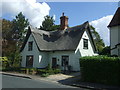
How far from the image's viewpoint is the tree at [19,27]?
45.2m

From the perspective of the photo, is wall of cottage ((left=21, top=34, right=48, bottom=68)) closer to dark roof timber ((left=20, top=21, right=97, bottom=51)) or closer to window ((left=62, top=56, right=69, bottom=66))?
dark roof timber ((left=20, top=21, right=97, bottom=51))

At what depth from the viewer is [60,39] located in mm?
27688

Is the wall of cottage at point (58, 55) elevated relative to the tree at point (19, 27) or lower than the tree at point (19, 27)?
lower

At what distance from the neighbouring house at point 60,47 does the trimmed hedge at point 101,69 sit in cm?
845

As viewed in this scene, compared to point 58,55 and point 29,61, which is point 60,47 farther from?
point 29,61

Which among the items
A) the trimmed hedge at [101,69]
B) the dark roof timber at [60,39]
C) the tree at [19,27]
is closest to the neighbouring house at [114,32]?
the dark roof timber at [60,39]

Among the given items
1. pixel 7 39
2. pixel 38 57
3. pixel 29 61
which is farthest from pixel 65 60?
pixel 7 39

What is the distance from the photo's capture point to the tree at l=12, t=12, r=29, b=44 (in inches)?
1778

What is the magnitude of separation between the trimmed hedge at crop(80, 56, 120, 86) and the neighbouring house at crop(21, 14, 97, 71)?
8.45 meters

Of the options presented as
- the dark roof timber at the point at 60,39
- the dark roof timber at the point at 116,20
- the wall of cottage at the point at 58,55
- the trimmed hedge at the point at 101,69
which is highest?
the dark roof timber at the point at 116,20

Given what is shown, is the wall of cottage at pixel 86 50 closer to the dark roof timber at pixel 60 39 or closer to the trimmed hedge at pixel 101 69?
the dark roof timber at pixel 60 39

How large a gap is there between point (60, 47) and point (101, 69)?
1220cm

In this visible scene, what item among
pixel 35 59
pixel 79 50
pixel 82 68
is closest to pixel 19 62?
pixel 35 59

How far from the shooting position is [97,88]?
1212 cm
